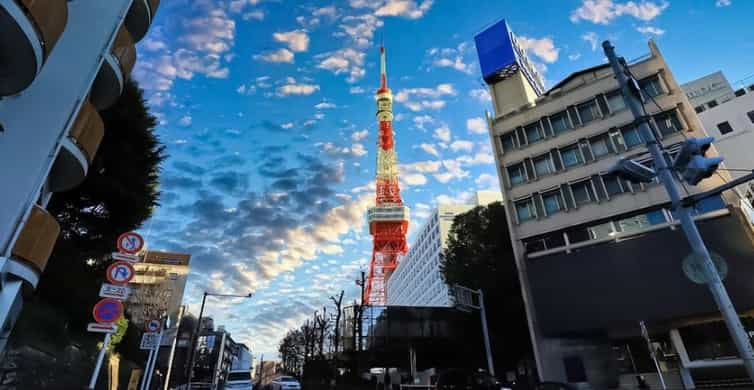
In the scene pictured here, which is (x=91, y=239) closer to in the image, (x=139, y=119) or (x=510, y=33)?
(x=139, y=119)

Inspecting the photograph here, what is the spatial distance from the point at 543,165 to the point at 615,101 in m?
6.43

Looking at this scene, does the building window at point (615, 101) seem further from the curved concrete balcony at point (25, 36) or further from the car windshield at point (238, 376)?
the car windshield at point (238, 376)

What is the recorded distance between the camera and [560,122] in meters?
28.3

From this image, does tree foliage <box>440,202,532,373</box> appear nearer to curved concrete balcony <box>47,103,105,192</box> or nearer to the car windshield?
the car windshield

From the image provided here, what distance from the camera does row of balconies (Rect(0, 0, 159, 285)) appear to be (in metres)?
8.02

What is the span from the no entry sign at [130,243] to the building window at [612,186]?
85.7ft

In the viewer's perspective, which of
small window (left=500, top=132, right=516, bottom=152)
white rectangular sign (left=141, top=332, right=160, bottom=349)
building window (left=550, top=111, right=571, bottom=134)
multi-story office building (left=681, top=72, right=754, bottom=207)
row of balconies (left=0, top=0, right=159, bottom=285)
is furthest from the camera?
multi-story office building (left=681, top=72, right=754, bottom=207)

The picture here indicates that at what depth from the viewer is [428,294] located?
8819cm

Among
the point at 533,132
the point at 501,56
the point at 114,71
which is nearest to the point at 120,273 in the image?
the point at 114,71

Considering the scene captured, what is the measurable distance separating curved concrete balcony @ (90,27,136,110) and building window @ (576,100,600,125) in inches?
1094

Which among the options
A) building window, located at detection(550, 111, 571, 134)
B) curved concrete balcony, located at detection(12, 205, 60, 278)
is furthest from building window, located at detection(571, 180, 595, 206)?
curved concrete balcony, located at detection(12, 205, 60, 278)

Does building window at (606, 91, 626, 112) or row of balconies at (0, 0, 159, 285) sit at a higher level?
building window at (606, 91, 626, 112)

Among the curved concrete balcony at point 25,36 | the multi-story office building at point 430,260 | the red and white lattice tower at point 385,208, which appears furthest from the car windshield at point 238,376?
the red and white lattice tower at point 385,208

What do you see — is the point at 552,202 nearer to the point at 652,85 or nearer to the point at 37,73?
the point at 652,85
